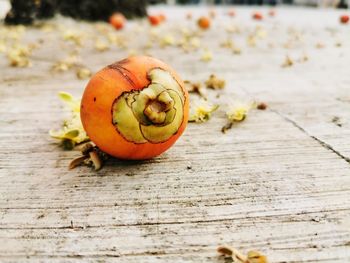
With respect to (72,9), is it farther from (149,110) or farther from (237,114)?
(149,110)

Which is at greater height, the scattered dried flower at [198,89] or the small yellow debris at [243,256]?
the small yellow debris at [243,256]

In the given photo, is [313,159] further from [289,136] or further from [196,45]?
[196,45]

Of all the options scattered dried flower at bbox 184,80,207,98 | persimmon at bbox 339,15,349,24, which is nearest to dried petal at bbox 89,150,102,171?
scattered dried flower at bbox 184,80,207,98

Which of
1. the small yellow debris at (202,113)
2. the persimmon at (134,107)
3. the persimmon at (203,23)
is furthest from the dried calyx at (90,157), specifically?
the persimmon at (203,23)

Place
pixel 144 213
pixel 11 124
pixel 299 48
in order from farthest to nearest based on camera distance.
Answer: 1. pixel 299 48
2. pixel 11 124
3. pixel 144 213

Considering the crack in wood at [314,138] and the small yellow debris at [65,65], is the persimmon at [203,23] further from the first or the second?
the crack in wood at [314,138]

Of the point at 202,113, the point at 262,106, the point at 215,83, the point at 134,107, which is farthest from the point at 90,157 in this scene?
the point at 215,83

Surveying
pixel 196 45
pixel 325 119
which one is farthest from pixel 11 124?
pixel 196 45
